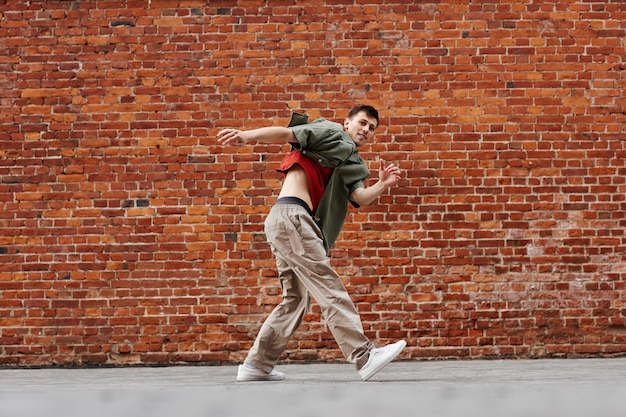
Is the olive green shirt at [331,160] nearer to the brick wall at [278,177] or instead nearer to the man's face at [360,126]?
the man's face at [360,126]

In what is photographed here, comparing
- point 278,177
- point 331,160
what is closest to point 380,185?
point 331,160

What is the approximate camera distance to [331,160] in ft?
16.7

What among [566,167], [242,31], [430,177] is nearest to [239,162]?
[242,31]

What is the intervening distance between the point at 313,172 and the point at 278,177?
6.87 feet

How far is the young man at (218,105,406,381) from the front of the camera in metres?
4.91

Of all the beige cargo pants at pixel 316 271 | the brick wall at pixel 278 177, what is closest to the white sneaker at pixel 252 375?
the beige cargo pants at pixel 316 271

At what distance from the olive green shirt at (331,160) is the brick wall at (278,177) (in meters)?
1.92

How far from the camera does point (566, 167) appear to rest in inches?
283

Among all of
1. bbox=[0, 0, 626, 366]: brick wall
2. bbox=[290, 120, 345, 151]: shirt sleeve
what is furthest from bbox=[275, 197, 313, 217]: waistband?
bbox=[0, 0, 626, 366]: brick wall

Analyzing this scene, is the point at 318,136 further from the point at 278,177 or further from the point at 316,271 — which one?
the point at 278,177

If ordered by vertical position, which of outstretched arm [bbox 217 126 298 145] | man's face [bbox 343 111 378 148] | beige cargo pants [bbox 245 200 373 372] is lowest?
beige cargo pants [bbox 245 200 373 372]

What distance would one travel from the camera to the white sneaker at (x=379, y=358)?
4855 millimetres

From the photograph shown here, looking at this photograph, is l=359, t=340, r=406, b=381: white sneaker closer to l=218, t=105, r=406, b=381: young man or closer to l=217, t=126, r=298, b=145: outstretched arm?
l=218, t=105, r=406, b=381: young man

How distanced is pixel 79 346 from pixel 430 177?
305 centimetres
